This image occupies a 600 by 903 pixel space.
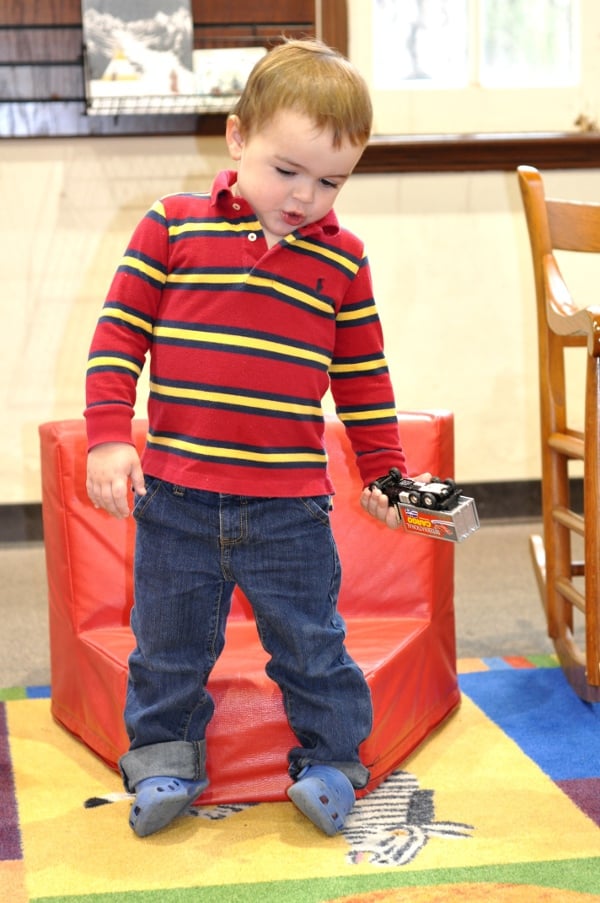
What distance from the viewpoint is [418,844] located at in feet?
3.68

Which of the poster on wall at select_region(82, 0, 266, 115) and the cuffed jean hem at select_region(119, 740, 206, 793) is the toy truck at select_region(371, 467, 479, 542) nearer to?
the cuffed jean hem at select_region(119, 740, 206, 793)

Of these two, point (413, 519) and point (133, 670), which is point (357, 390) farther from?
point (133, 670)

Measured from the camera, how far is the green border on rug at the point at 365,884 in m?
1.02

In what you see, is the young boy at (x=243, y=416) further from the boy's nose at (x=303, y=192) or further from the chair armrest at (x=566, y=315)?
the chair armrest at (x=566, y=315)

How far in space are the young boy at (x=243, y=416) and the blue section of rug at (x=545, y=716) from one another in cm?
29

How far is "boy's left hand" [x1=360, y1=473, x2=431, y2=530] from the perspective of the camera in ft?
3.77

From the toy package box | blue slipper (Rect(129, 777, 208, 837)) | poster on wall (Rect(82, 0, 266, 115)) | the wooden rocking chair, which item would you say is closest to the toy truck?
the toy package box

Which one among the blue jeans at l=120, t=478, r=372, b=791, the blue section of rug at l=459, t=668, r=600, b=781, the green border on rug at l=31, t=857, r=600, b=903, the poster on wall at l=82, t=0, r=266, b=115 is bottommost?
the blue section of rug at l=459, t=668, r=600, b=781

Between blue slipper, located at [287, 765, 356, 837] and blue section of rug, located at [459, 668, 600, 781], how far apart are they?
270 millimetres

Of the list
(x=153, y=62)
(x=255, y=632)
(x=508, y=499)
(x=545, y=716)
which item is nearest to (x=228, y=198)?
(x=255, y=632)

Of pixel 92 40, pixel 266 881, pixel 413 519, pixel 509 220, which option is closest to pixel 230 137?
pixel 413 519

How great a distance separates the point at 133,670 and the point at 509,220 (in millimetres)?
1790

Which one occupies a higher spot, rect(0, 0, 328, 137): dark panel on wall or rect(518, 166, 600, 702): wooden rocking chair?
rect(0, 0, 328, 137): dark panel on wall

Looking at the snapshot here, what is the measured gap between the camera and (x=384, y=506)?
1.16m
